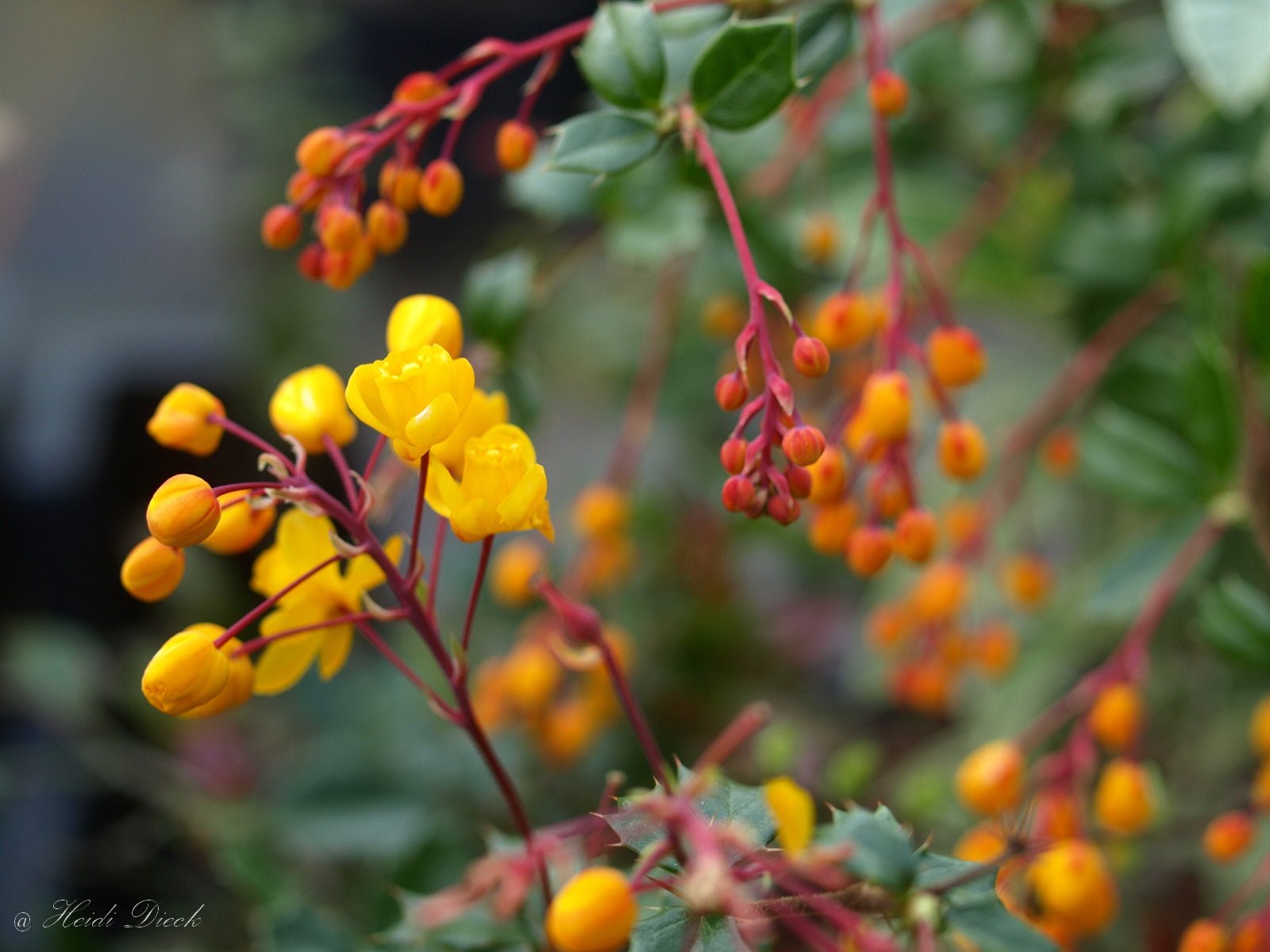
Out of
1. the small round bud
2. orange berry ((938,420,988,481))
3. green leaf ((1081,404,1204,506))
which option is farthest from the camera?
green leaf ((1081,404,1204,506))

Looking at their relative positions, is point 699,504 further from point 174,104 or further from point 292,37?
point 174,104

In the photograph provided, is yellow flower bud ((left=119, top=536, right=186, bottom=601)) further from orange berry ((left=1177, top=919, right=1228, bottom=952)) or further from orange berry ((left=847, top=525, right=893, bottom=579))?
orange berry ((left=1177, top=919, right=1228, bottom=952))

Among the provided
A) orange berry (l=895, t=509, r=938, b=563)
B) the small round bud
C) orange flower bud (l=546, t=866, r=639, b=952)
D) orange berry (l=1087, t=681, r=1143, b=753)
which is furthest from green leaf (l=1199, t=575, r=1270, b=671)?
orange flower bud (l=546, t=866, r=639, b=952)

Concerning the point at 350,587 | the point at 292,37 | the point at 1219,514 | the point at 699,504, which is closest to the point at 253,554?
the point at 699,504

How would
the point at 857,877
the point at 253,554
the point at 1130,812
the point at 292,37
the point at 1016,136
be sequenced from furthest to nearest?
the point at 292,37
the point at 253,554
the point at 1016,136
the point at 1130,812
the point at 857,877

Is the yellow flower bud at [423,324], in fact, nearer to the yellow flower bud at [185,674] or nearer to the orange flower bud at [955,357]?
the yellow flower bud at [185,674]

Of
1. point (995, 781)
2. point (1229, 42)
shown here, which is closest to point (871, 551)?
point (995, 781)

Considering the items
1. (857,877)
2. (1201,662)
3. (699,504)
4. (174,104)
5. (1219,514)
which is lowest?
(1201,662)
